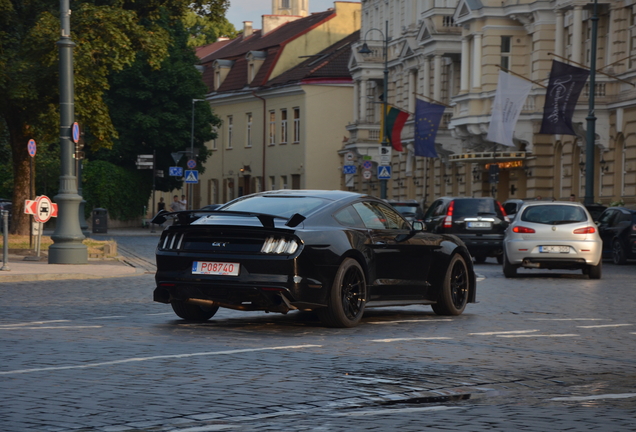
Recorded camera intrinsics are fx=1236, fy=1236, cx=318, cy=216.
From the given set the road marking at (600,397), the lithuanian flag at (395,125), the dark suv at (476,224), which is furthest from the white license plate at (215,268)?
the lithuanian flag at (395,125)

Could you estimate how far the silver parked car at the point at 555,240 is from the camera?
75.4 ft

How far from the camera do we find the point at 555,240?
2308 cm

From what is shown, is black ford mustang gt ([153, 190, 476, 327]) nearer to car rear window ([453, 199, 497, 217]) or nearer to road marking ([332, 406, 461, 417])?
road marking ([332, 406, 461, 417])

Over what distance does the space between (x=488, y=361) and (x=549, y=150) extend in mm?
38042

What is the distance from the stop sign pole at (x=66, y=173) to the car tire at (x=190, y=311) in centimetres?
1125

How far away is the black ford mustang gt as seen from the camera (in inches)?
469

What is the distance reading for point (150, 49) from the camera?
103ft

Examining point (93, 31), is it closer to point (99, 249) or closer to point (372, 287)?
point (99, 249)

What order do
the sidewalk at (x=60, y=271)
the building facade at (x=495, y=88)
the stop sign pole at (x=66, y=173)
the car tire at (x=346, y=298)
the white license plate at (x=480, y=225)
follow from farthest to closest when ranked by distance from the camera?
the building facade at (x=495, y=88)
the white license plate at (x=480, y=225)
the stop sign pole at (x=66, y=173)
the sidewalk at (x=60, y=271)
the car tire at (x=346, y=298)

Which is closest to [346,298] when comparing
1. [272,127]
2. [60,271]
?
[60,271]

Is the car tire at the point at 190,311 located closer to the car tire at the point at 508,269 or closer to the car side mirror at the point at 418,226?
the car side mirror at the point at 418,226

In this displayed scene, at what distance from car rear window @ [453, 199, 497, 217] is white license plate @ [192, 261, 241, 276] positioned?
60.6 ft

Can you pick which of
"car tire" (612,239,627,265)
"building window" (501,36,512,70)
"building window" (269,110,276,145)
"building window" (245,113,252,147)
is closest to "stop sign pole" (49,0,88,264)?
"car tire" (612,239,627,265)

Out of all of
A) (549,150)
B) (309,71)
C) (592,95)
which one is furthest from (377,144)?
(592,95)
